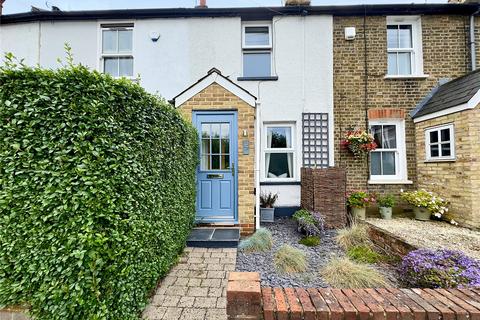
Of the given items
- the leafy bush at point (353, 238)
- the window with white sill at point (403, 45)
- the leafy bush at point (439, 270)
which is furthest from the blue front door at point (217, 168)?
the window with white sill at point (403, 45)

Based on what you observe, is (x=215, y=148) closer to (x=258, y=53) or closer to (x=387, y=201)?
(x=258, y=53)

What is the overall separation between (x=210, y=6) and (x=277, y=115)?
410 cm

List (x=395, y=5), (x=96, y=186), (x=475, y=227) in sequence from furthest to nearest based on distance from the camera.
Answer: (x=395, y=5), (x=475, y=227), (x=96, y=186)

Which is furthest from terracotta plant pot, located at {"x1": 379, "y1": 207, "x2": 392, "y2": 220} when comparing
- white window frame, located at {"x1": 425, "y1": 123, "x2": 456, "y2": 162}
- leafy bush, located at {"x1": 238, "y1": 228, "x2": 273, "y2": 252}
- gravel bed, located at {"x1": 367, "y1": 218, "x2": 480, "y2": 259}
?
leafy bush, located at {"x1": 238, "y1": 228, "x2": 273, "y2": 252}

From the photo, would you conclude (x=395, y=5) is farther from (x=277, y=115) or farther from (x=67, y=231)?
(x=67, y=231)

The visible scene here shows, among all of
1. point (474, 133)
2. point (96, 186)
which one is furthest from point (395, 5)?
point (96, 186)

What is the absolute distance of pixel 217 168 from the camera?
16.3 ft

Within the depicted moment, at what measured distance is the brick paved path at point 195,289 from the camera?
2332mm

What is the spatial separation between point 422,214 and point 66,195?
7.16 meters

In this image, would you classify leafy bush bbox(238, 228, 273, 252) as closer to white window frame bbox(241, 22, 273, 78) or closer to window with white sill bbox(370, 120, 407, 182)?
window with white sill bbox(370, 120, 407, 182)

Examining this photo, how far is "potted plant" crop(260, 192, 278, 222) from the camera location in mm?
5646

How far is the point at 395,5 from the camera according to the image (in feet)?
20.8

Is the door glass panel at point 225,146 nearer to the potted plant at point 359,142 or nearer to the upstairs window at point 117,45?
the potted plant at point 359,142

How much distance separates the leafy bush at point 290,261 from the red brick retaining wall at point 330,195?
202 centimetres
